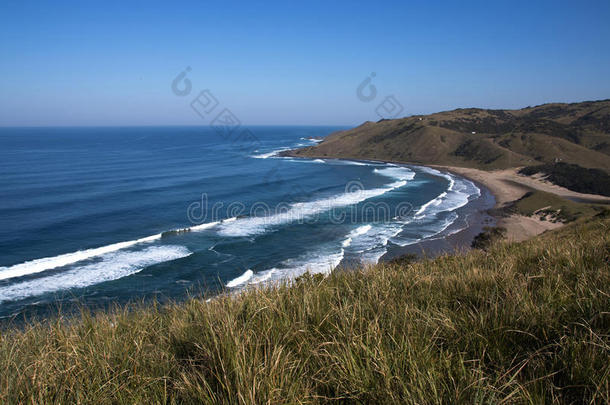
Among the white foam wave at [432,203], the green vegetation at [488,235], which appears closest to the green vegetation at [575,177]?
the white foam wave at [432,203]

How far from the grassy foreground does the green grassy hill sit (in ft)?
225

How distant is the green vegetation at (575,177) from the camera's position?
43.9 meters

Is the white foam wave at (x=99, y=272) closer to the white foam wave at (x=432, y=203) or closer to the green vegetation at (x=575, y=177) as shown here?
the white foam wave at (x=432, y=203)

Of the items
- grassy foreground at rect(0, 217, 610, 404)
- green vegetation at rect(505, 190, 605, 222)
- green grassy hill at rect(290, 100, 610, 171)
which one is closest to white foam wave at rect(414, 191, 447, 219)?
green vegetation at rect(505, 190, 605, 222)

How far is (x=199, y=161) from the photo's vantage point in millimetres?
68875

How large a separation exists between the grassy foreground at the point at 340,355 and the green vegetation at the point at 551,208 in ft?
110

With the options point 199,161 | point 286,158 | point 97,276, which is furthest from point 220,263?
point 286,158

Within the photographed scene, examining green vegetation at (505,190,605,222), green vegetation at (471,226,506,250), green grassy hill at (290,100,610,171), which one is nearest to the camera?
green vegetation at (471,226,506,250)

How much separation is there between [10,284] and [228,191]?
84.1 ft

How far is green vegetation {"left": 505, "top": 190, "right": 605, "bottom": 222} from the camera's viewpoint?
31.1 metres

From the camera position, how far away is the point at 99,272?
2039 cm

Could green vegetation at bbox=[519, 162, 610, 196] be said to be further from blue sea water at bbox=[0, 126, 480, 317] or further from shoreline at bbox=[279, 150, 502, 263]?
blue sea water at bbox=[0, 126, 480, 317]

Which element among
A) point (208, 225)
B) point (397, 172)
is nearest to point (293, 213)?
point (208, 225)

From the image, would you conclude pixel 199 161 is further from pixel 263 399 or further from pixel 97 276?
pixel 263 399
